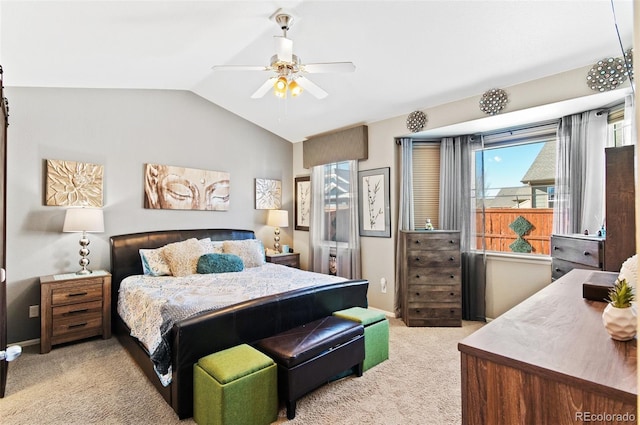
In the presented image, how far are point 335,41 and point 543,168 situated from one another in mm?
2766

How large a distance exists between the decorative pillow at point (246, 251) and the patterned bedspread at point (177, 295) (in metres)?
0.20

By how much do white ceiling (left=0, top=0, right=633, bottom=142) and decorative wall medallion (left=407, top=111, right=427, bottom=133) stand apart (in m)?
0.17

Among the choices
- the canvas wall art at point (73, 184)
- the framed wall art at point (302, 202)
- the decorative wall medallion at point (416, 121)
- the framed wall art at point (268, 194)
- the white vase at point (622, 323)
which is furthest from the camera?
the framed wall art at point (302, 202)

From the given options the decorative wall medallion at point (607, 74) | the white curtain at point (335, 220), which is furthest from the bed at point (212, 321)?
the decorative wall medallion at point (607, 74)

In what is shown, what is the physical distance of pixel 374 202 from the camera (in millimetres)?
4395

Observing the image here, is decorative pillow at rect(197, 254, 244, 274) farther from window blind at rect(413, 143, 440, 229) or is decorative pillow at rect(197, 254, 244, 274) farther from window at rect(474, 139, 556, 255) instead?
window at rect(474, 139, 556, 255)

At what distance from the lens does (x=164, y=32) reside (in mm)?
2633

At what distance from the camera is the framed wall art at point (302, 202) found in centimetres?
539

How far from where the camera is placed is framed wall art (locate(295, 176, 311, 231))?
539 cm

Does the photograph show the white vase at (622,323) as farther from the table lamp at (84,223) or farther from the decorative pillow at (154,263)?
the table lamp at (84,223)

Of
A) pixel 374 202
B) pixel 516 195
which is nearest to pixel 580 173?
pixel 516 195

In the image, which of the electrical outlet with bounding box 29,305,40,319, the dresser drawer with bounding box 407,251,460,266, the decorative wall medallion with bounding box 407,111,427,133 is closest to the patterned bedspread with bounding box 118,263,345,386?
the electrical outlet with bounding box 29,305,40,319

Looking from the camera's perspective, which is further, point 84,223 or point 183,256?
point 183,256

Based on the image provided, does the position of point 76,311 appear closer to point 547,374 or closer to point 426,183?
point 547,374
